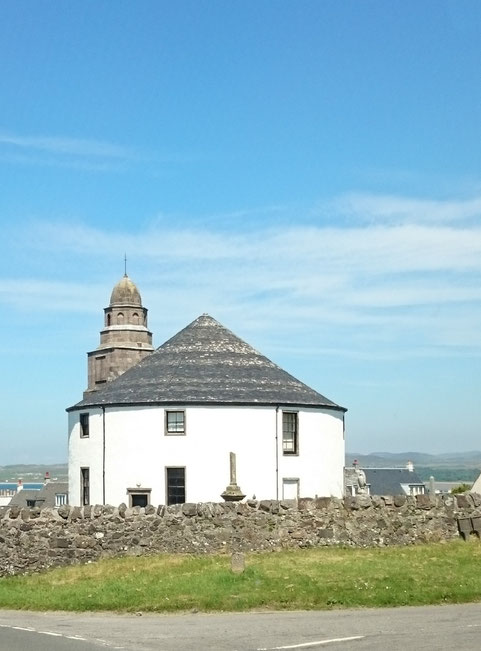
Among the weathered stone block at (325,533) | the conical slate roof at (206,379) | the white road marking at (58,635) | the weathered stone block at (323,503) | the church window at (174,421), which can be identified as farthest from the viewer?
the conical slate roof at (206,379)

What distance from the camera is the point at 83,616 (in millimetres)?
18812

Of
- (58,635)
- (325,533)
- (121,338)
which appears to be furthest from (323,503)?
(121,338)

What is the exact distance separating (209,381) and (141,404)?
11.1 ft

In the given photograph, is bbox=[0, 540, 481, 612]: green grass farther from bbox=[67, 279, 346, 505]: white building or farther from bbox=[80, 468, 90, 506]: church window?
bbox=[80, 468, 90, 506]: church window

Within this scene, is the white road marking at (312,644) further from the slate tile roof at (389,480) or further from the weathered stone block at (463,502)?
the slate tile roof at (389,480)

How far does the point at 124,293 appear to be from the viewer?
7494cm

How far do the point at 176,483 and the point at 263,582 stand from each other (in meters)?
24.5

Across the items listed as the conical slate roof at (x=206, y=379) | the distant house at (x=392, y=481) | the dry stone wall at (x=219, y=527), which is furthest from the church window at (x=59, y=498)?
the dry stone wall at (x=219, y=527)

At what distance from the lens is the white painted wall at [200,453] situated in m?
44.7

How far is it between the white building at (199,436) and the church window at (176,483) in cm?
4

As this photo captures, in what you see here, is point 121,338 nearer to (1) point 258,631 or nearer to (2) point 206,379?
(2) point 206,379

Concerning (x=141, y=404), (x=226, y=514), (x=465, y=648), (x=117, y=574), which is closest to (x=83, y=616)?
(x=117, y=574)

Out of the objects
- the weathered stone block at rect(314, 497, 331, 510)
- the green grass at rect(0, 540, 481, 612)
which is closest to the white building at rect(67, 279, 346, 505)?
the weathered stone block at rect(314, 497, 331, 510)

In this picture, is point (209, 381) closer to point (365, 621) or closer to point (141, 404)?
point (141, 404)
